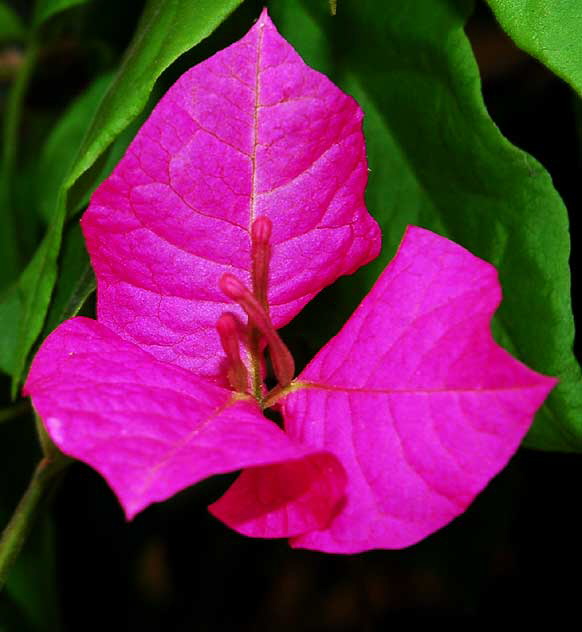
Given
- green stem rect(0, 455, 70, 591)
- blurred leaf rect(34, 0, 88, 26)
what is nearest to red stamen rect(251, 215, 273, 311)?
green stem rect(0, 455, 70, 591)

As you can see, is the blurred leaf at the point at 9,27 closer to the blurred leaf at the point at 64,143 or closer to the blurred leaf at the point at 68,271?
the blurred leaf at the point at 64,143

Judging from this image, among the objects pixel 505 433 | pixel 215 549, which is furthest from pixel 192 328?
pixel 215 549

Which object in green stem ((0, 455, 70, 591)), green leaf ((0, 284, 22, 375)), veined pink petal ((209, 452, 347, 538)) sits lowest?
green stem ((0, 455, 70, 591))

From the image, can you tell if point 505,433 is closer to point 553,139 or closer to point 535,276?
point 535,276

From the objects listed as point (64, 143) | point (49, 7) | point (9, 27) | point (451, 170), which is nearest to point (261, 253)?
point (451, 170)

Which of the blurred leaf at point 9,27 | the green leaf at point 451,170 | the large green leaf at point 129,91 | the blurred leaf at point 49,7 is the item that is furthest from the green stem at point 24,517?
the blurred leaf at point 9,27

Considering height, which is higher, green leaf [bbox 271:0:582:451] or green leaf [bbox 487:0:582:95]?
green leaf [bbox 487:0:582:95]

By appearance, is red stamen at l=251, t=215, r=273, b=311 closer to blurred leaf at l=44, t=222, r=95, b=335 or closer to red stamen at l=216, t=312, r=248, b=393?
red stamen at l=216, t=312, r=248, b=393
